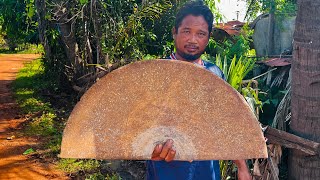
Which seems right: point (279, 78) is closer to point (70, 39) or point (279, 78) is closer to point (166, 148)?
point (166, 148)

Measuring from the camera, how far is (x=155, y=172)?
1.89 m

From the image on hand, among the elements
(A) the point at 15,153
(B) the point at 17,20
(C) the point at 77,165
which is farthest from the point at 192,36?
(B) the point at 17,20

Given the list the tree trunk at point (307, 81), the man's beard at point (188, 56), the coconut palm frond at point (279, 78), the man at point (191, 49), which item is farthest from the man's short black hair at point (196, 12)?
the coconut palm frond at point (279, 78)

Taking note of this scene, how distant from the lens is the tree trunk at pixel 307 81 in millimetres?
3078

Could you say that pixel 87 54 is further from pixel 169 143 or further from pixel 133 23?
pixel 169 143

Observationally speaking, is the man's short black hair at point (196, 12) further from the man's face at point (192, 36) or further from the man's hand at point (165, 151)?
the man's hand at point (165, 151)

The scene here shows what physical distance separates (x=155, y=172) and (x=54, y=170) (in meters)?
3.26

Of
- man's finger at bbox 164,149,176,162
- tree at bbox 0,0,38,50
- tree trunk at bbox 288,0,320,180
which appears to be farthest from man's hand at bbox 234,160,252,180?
tree at bbox 0,0,38,50

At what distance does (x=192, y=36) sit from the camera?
180 cm

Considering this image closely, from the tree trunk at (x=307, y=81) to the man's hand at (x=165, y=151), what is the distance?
1.87 metres

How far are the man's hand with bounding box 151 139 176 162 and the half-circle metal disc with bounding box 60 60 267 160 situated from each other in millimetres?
32

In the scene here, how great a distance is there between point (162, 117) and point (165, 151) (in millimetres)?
146

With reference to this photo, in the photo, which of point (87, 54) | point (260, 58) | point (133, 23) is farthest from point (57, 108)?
point (260, 58)

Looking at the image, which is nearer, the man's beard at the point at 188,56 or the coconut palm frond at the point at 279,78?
the man's beard at the point at 188,56
